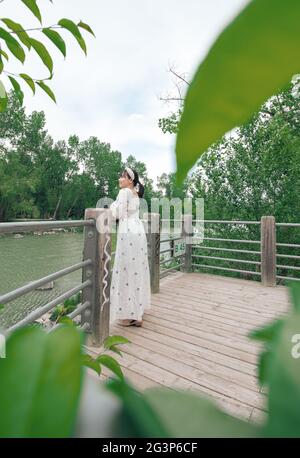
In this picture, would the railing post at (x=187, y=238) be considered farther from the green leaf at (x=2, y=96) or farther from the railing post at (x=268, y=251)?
the green leaf at (x=2, y=96)

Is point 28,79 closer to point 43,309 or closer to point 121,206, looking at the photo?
point 43,309

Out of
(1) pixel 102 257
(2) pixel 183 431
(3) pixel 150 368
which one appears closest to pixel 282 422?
(2) pixel 183 431

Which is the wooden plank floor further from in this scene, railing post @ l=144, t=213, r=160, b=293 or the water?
the water

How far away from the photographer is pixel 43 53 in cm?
51

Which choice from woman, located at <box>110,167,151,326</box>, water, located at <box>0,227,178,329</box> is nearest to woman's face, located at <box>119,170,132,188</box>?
woman, located at <box>110,167,151,326</box>

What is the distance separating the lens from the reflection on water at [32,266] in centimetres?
856

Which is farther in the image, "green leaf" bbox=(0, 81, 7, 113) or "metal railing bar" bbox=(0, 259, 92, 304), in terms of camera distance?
"metal railing bar" bbox=(0, 259, 92, 304)

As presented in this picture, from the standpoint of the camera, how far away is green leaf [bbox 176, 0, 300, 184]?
71mm

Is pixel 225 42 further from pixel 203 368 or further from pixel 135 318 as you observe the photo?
pixel 135 318

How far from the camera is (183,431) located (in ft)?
0.20

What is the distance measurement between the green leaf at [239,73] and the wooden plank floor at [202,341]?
101 cm

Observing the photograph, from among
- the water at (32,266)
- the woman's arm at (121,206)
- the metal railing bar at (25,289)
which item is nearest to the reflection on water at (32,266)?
the water at (32,266)

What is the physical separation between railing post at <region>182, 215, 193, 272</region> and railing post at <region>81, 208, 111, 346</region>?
2.84 meters

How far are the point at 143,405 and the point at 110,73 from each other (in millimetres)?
226
